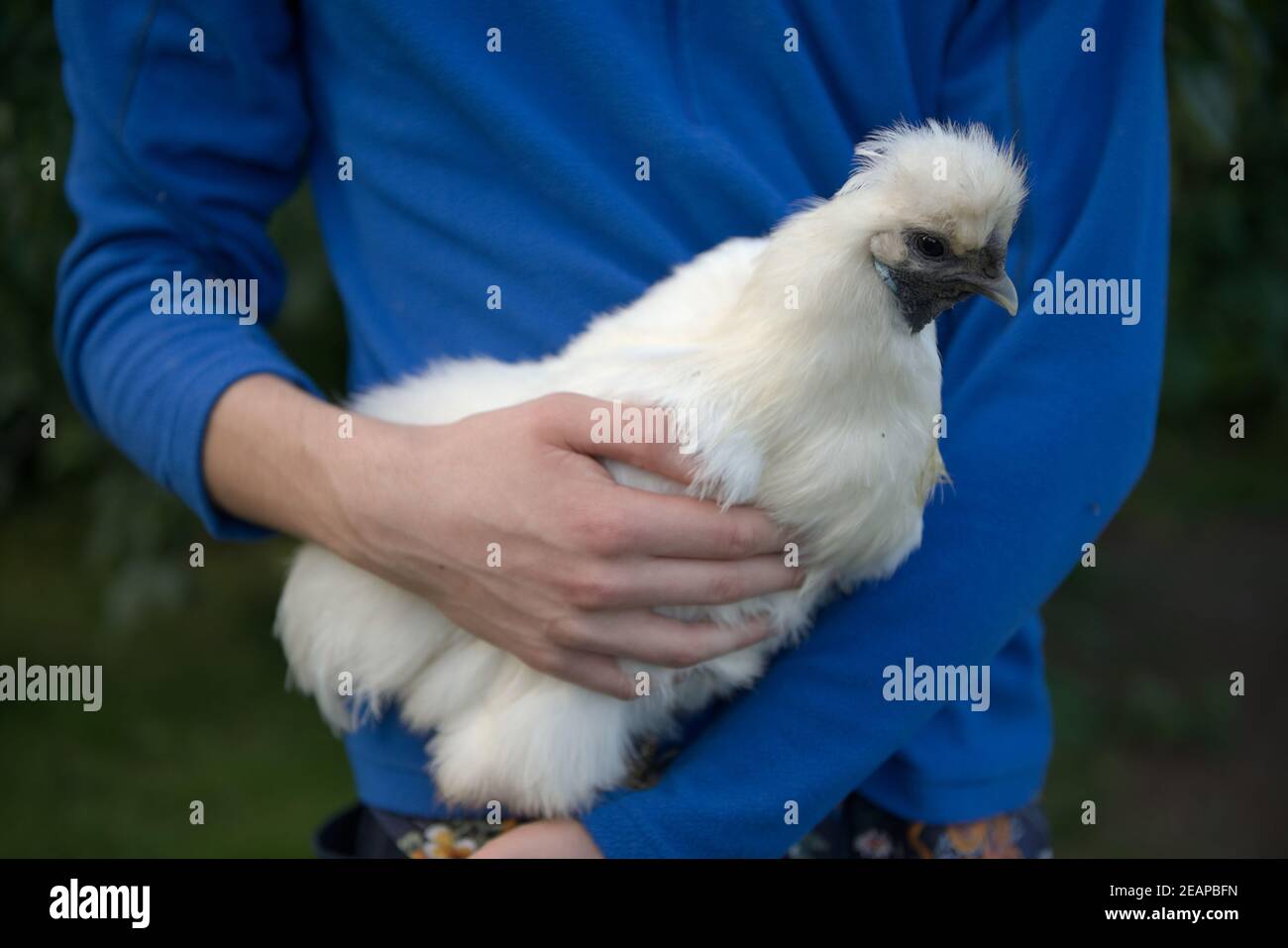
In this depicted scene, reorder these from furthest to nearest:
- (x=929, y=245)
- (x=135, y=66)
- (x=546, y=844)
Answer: (x=135, y=66) → (x=546, y=844) → (x=929, y=245)

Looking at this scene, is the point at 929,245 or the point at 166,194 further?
the point at 166,194

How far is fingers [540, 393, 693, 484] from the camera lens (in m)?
1.37

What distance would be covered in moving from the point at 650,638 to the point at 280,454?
54 centimetres

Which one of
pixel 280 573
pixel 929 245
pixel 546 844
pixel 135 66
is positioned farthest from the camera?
pixel 280 573

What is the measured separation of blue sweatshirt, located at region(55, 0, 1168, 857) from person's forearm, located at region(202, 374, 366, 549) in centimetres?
3

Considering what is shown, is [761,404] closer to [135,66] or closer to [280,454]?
[280,454]

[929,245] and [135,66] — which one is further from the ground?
[135,66]

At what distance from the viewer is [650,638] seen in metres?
1.40

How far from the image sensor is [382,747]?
167 cm

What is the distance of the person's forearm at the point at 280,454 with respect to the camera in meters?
1.49

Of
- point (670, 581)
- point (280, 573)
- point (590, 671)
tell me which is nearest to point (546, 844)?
point (590, 671)

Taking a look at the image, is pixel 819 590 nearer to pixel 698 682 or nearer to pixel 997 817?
pixel 698 682
